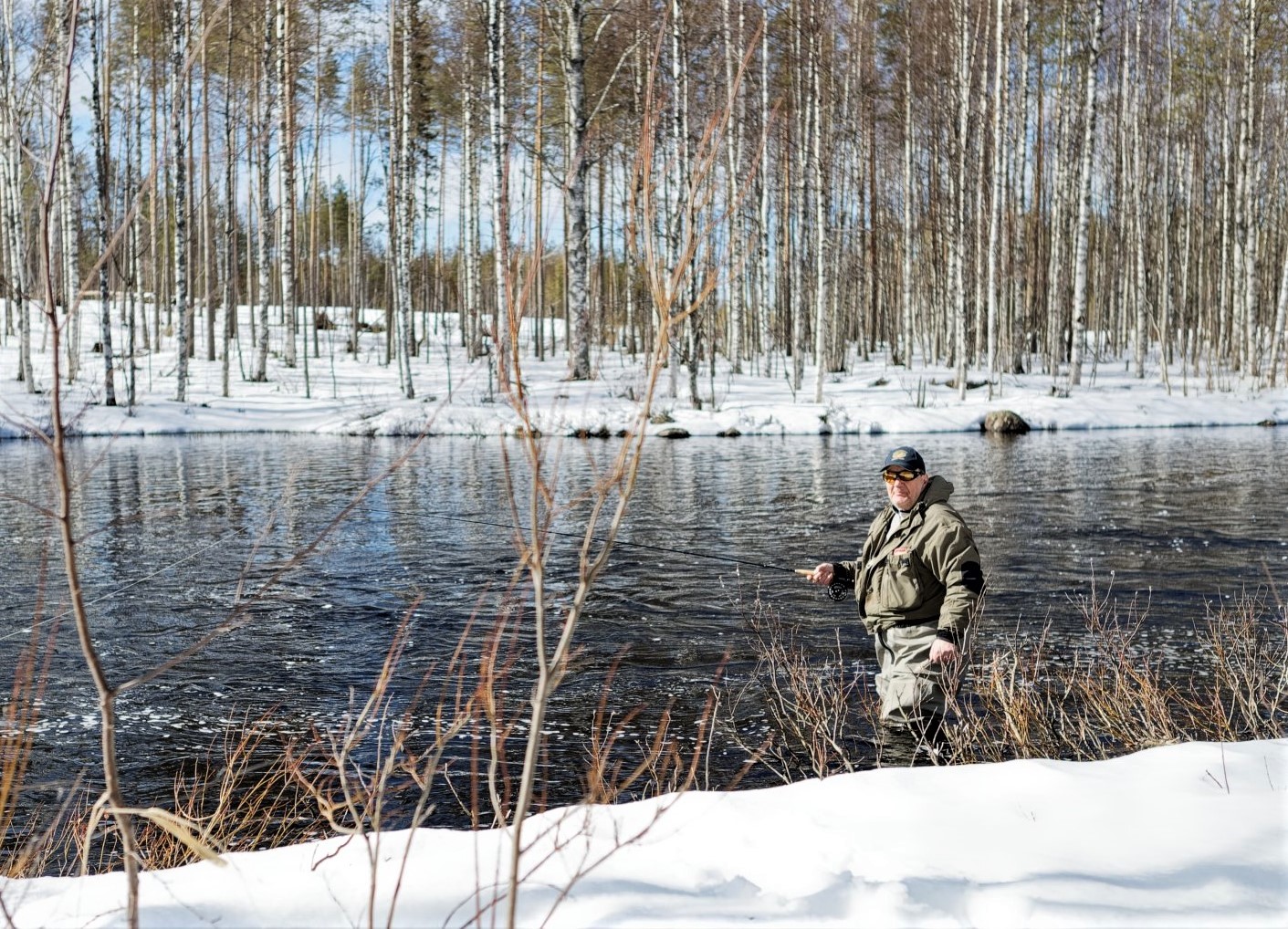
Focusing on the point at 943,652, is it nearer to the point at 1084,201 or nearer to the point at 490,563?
the point at 490,563

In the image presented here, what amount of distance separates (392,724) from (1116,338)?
118 ft

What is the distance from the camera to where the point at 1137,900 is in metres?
2.63

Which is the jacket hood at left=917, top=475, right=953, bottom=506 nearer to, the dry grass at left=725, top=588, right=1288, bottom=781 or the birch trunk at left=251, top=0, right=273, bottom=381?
the dry grass at left=725, top=588, right=1288, bottom=781

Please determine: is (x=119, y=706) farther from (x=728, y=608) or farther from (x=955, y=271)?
(x=955, y=271)

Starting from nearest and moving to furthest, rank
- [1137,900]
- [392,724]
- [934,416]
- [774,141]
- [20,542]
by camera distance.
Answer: [1137,900], [392,724], [20,542], [934,416], [774,141]

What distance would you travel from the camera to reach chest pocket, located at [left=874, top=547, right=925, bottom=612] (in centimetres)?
495

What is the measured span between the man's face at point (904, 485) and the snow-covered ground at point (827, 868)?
1591 mm

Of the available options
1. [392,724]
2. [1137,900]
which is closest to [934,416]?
[392,724]

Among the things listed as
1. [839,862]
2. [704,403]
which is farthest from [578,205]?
[839,862]

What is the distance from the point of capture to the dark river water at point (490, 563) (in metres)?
6.00

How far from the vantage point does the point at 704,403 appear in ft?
80.4

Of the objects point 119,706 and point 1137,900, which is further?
point 119,706

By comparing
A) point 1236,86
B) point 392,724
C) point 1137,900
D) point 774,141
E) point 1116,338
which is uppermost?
point 1236,86

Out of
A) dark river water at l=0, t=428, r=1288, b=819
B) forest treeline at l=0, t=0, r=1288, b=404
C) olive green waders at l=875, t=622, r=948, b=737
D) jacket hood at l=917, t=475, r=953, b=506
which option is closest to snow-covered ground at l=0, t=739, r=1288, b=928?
dark river water at l=0, t=428, r=1288, b=819
